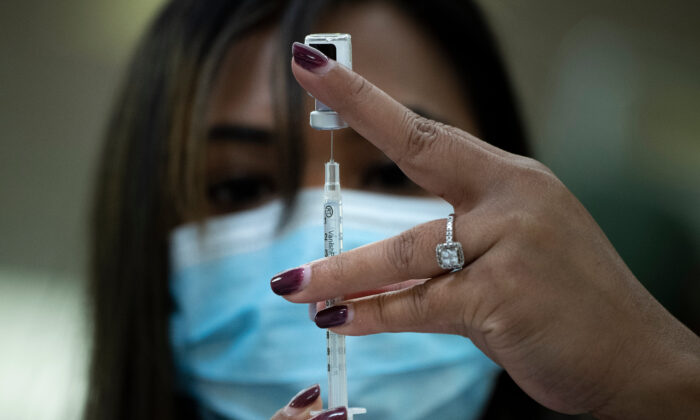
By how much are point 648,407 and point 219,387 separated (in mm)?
836

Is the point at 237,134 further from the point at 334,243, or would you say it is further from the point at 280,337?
the point at 334,243

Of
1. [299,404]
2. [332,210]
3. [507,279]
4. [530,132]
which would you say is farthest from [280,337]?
[530,132]

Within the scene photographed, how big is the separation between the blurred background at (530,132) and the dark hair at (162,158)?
0.52 ft

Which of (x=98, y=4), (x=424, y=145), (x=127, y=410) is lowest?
(x=127, y=410)

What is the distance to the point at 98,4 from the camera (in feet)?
4.67

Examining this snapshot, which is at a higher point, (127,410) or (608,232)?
(608,232)

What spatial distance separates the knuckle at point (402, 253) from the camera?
533mm

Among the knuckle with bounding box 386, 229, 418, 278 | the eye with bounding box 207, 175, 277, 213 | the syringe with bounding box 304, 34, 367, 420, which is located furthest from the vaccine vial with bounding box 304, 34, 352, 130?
the eye with bounding box 207, 175, 277, 213

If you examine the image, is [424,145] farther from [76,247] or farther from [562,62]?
[76,247]

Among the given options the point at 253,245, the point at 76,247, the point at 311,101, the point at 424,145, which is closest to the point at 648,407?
the point at 424,145

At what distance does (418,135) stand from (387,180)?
0.67m

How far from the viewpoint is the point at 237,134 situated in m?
1.20

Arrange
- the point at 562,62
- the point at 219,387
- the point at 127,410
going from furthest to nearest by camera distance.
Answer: the point at 562,62, the point at 127,410, the point at 219,387

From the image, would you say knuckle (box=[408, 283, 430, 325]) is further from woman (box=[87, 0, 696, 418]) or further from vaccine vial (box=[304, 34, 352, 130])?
woman (box=[87, 0, 696, 418])
